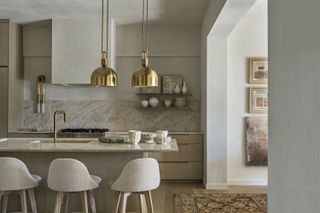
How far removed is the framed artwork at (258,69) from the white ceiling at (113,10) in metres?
1.14

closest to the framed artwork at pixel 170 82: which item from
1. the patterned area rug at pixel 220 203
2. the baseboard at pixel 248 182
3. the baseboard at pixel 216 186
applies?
the baseboard at pixel 216 186

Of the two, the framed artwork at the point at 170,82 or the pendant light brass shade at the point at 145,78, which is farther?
the framed artwork at the point at 170,82

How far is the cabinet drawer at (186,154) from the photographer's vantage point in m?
5.70

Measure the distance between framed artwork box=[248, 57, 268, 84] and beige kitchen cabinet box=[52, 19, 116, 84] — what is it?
7.62 feet

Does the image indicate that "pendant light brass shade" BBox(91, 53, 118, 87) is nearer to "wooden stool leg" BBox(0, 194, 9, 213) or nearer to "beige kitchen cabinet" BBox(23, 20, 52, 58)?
"wooden stool leg" BBox(0, 194, 9, 213)

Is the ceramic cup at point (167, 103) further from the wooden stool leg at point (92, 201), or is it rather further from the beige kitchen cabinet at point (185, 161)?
the wooden stool leg at point (92, 201)

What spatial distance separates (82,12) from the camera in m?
5.49

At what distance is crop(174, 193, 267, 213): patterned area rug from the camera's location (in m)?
4.17

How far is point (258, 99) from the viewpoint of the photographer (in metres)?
5.68

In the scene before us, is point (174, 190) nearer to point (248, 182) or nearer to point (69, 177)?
point (248, 182)

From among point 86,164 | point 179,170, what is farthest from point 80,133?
point 86,164

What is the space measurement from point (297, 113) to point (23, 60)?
18.8 ft

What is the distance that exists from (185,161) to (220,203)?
134 cm

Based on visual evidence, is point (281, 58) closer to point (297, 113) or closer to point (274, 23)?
point (274, 23)
